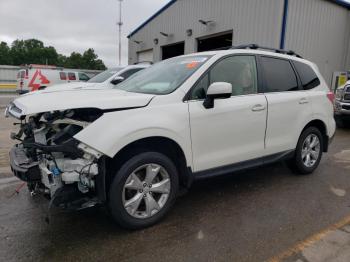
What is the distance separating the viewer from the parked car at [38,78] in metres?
16.1

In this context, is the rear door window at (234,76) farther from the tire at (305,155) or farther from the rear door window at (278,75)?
the tire at (305,155)

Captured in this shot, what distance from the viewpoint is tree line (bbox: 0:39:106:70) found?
73438mm

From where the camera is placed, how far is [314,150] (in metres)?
4.75

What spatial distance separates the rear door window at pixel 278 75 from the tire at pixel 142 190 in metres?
1.86

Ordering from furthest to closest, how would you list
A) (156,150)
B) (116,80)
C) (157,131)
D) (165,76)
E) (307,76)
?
(116,80)
(307,76)
(165,76)
(156,150)
(157,131)

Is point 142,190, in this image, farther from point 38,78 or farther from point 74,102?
point 38,78

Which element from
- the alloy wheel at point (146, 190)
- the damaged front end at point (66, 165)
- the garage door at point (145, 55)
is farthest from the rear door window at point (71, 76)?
the alloy wheel at point (146, 190)

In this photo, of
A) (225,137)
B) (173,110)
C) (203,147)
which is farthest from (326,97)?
(173,110)

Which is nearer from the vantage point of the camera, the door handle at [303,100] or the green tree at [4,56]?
the door handle at [303,100]

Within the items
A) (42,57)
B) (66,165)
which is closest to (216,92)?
(66,165)

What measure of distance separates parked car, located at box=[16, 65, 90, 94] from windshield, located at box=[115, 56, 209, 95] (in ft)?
42.3

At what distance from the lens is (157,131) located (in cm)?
288

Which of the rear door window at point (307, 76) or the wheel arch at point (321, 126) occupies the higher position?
the rear door window at point (307, 76)

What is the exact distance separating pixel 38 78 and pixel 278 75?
15425 mm
